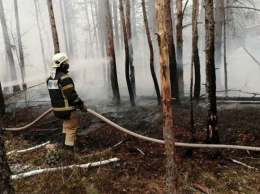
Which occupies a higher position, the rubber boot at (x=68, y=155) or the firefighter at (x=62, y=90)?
the firefighter at (x=62, y=90)

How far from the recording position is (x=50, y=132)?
25.5 ft

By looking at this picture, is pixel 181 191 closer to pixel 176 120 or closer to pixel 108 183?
pixel 108 183

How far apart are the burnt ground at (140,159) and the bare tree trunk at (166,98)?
2.22 ft

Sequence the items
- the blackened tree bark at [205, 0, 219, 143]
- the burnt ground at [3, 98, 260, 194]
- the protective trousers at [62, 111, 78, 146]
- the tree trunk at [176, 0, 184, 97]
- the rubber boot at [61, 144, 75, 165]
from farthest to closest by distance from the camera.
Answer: the tree trunk at [176, 0, 184, 97], the protective trousers at [62, 111, 78, 146], the rubber boot at [61, 144, 75, 165], the blackened tree bark at [205, 0, 219, 143], the burnt ground at [3, 98, 260, 194]

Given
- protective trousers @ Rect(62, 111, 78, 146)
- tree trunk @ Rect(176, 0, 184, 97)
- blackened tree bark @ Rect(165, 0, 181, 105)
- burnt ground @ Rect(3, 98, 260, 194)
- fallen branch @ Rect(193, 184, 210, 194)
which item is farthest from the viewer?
tree trunk @ Rect(176, 0, 184, 97)

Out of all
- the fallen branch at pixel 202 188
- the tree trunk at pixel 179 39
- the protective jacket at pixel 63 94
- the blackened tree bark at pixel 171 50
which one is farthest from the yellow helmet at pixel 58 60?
the tree trunk at pixel 179 39

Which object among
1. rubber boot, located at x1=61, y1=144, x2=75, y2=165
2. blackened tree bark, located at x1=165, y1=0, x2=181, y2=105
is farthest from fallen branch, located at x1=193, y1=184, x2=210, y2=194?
blackened tree bark, located at x1=165, y1=0, x2=181, y2=105

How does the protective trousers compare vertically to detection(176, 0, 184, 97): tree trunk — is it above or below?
below

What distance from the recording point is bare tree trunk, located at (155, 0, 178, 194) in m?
3.37

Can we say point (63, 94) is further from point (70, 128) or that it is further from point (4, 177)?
point (4, 177)

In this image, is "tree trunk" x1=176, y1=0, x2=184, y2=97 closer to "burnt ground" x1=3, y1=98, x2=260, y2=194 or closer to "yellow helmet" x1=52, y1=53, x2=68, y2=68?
"burnt ground" x1=3, y1=98, x2=260, y2=194

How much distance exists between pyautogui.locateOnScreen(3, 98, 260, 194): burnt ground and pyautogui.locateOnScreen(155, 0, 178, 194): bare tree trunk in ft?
2.22

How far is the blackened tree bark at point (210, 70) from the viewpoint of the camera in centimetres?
540

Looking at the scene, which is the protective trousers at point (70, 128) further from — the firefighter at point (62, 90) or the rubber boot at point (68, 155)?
the rubber boot at point (68, 155)
